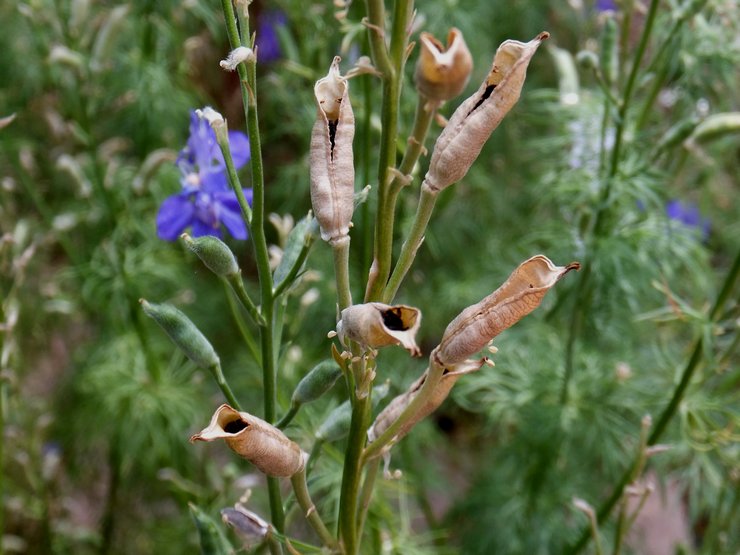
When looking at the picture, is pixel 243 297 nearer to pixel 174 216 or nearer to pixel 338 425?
pixel 338 425

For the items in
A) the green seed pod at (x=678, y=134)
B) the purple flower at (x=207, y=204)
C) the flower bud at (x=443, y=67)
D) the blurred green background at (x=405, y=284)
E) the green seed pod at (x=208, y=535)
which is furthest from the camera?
the blurred green background at (x=405, y=284)

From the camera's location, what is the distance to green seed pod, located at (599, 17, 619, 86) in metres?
0.94

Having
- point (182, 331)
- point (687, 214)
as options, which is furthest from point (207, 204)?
point (687, 214)

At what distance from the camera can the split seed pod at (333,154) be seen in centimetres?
42

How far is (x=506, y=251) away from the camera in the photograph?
1.49 meters

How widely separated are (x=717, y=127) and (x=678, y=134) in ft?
0.18

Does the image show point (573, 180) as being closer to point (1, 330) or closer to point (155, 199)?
point (155, 199)

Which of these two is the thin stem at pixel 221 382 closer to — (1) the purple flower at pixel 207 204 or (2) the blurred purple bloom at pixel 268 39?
(1) the purple flower at pixel 207 204

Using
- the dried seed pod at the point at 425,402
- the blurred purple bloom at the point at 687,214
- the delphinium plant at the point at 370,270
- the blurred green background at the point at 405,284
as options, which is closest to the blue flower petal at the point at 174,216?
the blurred green background at the point at 405,284

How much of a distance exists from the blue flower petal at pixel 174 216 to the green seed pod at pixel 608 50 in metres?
0.50

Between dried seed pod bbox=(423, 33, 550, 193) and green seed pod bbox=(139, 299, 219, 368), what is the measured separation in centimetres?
20

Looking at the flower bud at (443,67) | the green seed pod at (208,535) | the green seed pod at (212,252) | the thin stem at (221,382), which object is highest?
the flower bud at (443,67)

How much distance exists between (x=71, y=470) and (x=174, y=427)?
0.36 m

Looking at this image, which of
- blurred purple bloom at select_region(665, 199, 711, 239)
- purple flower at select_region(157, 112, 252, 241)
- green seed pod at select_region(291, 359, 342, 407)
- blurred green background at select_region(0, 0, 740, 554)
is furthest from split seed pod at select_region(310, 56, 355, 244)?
blurred purple bloom at select_region(665, 199, 711, 239)
